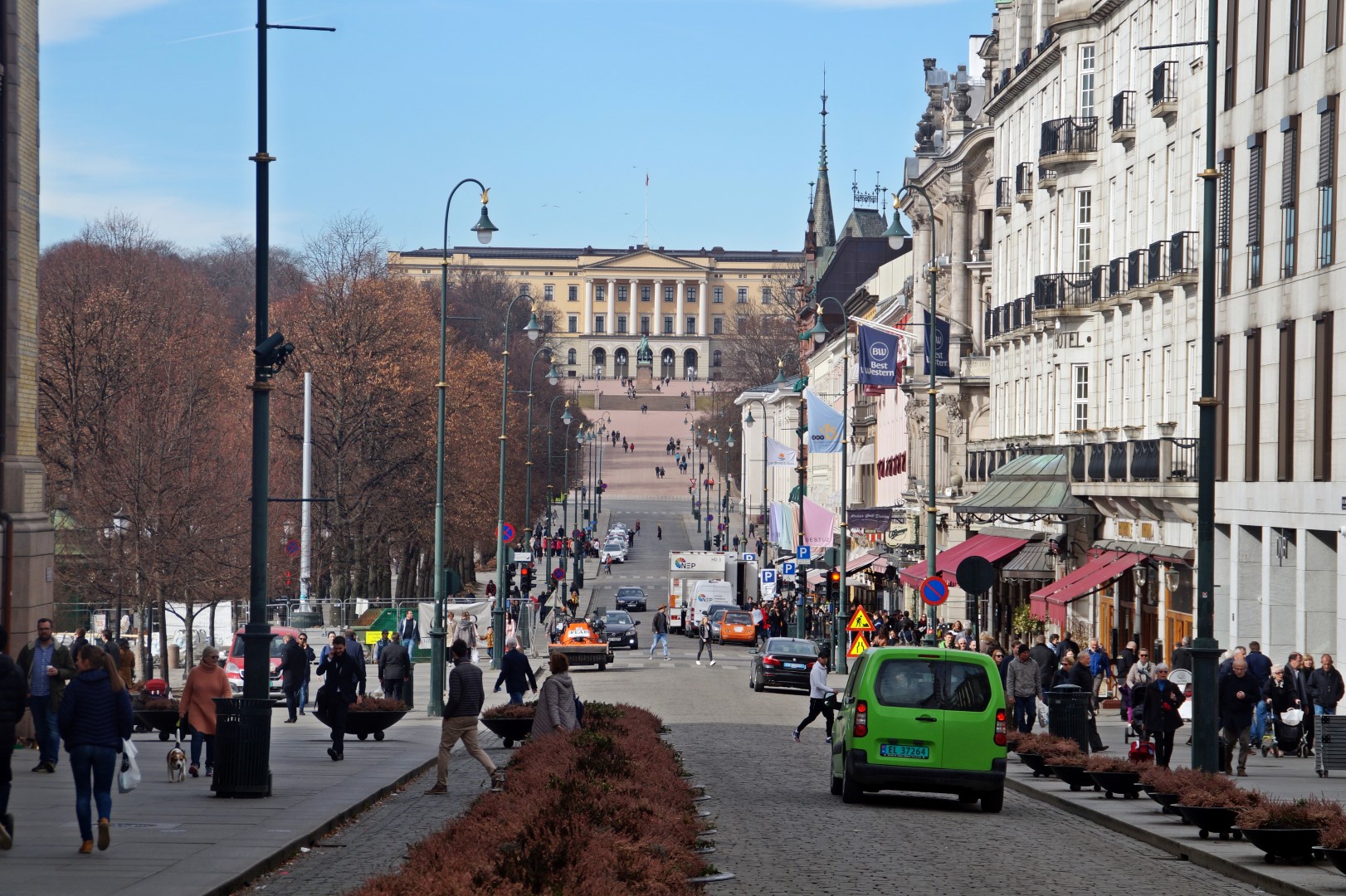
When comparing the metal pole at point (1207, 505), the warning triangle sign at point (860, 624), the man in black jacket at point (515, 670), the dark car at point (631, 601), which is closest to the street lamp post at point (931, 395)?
the warning triangle sign at point (860, 624)

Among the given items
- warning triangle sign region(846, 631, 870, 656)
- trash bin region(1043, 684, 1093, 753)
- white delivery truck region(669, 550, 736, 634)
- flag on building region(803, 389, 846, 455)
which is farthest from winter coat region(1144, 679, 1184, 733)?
white delivery truck region(669, 550, 736, 634)

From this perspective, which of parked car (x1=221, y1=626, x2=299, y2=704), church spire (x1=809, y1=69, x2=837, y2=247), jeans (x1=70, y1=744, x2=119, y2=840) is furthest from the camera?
church spire (x1=809, y1=69, x2=837, y2=247)

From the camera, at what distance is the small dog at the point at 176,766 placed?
20.4 meters

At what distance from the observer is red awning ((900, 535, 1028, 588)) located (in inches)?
1943

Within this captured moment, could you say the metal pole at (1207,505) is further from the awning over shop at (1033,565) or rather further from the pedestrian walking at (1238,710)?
the awning over shop at (1033,565)

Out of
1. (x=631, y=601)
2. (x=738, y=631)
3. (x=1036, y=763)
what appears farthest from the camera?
(x=631, y=601)

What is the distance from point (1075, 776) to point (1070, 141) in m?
26.3

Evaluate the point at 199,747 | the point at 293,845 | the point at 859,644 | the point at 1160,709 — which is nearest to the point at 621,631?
the point at 859,644

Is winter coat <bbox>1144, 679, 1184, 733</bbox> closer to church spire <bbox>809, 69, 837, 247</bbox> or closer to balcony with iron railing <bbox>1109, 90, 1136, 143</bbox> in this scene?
balcony with iron railing <bbox>1109, 90, 1136, 143</bbox>

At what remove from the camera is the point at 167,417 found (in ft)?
186

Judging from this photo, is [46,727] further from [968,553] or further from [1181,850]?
[968,553]

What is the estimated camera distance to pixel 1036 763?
2388 centimetres

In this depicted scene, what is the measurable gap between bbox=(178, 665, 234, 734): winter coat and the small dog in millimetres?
366

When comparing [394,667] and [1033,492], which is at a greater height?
[1033,492]
